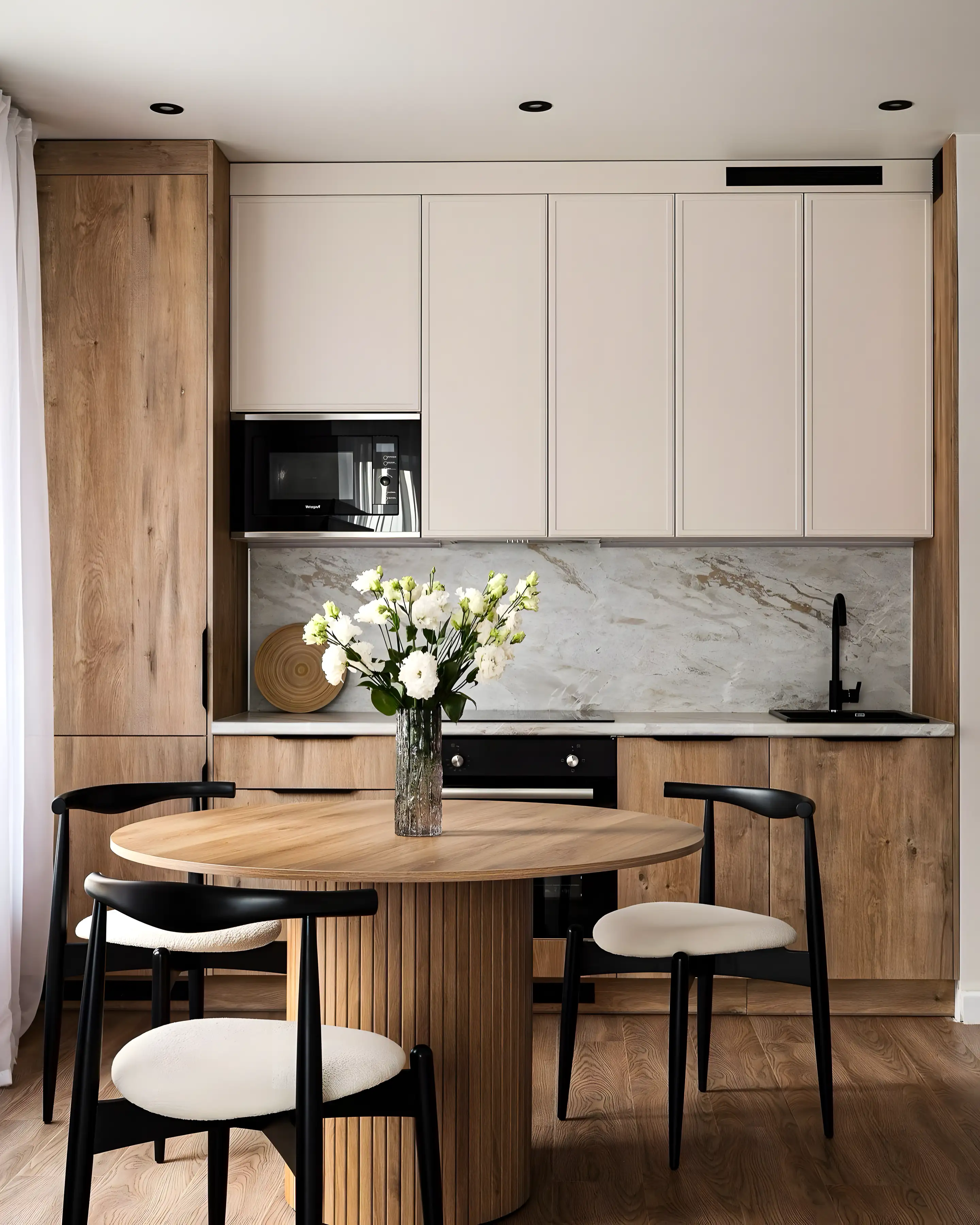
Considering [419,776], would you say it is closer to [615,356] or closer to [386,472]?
[386,472]

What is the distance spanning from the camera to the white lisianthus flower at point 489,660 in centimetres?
223

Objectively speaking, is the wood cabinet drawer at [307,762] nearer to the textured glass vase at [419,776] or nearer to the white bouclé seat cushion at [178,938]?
the white bouclé seat cushion at [178,938]

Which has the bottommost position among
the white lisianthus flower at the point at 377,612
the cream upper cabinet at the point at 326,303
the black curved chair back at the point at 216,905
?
the black curved chair back at the point at 216,905

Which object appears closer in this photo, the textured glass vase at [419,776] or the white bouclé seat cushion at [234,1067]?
the white bouclé seat cushion at [234,1067]

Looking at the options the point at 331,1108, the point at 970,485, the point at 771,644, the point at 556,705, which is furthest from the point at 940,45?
the point at 331,1108

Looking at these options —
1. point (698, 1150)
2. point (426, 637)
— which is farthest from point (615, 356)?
point (698, 1150)

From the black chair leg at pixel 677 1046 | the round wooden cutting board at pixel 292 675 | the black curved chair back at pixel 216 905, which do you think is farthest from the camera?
the round wooden cutting board at pixel 292 675

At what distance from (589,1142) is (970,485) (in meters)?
2.30

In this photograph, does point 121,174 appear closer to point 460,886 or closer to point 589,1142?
point 460,886

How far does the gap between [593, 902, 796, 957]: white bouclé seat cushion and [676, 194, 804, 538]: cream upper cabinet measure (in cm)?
146

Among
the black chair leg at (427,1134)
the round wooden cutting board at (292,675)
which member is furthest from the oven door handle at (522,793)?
the black chair leg at (427,1134)

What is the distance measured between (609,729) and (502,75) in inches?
76.6

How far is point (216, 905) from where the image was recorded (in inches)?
64.2

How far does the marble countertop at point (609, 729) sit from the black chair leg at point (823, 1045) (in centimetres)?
102
